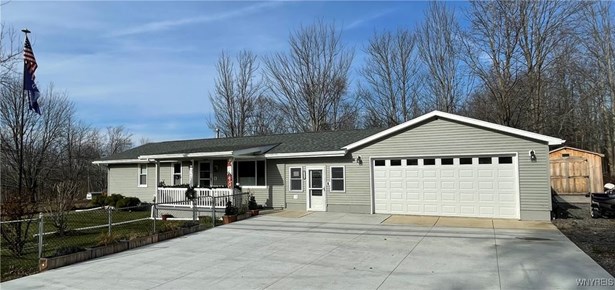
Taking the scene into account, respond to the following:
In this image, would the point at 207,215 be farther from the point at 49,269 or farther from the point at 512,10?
the point at 512,10

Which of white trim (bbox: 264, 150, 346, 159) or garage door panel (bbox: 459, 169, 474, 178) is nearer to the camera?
garage door panel (bbox: 459, 169, 474, 178)

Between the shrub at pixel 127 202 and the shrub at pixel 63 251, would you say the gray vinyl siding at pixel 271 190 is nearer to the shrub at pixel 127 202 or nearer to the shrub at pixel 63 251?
the shrub at pixel 127 202

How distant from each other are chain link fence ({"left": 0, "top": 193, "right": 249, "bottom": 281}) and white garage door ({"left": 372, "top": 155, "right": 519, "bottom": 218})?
6141mm

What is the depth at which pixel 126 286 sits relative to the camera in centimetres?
692

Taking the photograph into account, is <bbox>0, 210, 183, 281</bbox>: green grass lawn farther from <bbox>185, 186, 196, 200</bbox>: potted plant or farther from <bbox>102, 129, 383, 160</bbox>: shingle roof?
<bbox>102, 129, 383, 160</bbox>: shingle roof

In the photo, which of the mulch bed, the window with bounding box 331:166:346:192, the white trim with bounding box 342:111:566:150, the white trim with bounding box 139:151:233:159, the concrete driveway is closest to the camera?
the concrete driveway

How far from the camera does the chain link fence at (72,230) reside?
352 inches

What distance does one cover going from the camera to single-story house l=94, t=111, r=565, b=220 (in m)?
13.5

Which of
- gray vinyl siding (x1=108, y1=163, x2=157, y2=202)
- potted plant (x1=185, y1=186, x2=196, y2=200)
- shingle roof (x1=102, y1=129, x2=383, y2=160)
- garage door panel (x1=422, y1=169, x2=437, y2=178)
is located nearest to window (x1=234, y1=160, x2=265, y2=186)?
shingle roof (x1=102, y1=129, x2=383, y2=160)

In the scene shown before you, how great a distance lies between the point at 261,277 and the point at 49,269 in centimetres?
463

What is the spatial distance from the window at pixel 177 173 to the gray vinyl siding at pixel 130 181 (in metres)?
2.07

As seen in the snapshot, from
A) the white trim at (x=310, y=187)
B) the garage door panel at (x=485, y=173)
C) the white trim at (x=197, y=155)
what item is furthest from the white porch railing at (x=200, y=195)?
the garage door panel at (x=485, y=173)

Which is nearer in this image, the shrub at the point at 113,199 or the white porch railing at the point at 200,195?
the white porch railing at the point at 200,195

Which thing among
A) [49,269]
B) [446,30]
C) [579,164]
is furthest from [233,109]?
[49,269]
